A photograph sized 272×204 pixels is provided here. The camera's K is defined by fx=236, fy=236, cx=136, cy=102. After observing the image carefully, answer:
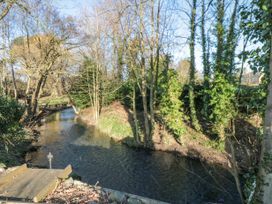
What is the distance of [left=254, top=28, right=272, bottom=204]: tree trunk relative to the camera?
8.63 feet

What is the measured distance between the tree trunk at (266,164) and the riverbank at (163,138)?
3752 millimetres

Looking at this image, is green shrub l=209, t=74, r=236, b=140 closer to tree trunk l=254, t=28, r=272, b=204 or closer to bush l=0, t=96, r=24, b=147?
tree trunk l=254, t=28, r=272, b=204

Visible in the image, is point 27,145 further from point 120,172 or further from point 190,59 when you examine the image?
point 190,59

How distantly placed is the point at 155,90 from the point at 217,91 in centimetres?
472

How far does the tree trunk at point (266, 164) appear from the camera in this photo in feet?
8.63

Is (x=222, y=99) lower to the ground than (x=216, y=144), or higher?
higher

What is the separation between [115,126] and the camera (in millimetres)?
16469

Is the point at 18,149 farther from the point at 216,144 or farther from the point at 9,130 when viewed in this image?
the point at 216,144

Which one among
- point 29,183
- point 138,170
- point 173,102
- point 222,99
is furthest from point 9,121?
point 222,99

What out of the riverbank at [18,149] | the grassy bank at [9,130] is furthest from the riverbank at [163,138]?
the grassy bank at [9,130]

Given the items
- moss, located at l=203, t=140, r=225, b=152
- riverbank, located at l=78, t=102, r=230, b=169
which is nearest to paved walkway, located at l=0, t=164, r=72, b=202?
riverbank, located at l=78, t=102, r=230, b=169

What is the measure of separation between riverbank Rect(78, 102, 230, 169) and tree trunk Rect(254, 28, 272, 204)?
3752mm

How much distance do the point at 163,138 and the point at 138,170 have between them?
3.52 m

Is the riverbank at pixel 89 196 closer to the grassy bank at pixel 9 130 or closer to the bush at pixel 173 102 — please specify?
the grassy bank at pixel 9 130
